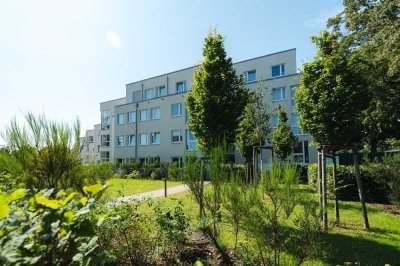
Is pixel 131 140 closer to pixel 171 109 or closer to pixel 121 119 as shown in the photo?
pixel 121 119

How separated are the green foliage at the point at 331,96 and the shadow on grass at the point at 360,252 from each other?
359 cm

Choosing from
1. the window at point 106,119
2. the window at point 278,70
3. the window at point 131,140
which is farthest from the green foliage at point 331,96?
the window at point 106,119

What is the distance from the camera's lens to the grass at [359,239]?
17.2 feet

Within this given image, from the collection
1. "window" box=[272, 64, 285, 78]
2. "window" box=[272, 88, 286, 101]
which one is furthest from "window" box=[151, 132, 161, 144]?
"window" box=[272, 64, 285, 78]

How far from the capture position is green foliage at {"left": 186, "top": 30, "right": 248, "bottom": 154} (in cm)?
1013

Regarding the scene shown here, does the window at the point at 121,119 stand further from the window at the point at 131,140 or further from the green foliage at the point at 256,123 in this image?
the green foliage at the point at 256,123

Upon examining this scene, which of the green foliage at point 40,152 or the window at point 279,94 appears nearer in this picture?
the green foliage at point 40,152

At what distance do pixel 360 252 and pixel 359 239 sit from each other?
103cm

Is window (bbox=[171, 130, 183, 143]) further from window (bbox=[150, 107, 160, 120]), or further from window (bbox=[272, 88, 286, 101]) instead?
window (bbox=[272, 88, 286, 101])

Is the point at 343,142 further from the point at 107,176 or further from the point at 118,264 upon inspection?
the point at 118,264

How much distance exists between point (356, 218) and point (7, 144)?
8758 mm

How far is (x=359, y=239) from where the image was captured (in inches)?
260

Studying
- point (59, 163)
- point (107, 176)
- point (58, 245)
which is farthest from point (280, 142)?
point (58, 245)

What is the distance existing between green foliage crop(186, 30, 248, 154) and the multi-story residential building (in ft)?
56.7
